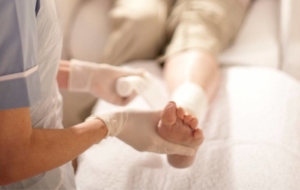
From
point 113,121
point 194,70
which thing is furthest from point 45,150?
point 194,70

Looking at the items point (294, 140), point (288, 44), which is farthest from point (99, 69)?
point (288, 44)

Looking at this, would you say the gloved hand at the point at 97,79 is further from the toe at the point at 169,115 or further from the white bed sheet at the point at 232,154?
the toe at the point at 169,115

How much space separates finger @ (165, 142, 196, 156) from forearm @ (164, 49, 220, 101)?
0.27 m

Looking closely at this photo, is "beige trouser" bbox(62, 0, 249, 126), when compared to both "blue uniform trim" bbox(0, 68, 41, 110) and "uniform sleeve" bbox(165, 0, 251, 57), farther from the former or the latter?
"blue uniform trim" bbox(0, 68, 41, 110)

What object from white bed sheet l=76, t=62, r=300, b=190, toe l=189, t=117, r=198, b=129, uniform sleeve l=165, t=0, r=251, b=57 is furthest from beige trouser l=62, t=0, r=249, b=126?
toe l=189, t=117, r=198, b=129

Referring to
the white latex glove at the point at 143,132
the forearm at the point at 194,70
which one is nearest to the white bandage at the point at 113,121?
the white latex glove at the point at 143,132

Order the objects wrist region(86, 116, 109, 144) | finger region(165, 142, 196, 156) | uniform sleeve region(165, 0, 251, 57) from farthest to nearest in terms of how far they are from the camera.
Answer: uniform sleeve region(165, 0, 251, 57)
finger region(165, 142, 196, 156)
wrist region(86, 116, 109, 144)

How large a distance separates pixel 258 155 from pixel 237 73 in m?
0.35

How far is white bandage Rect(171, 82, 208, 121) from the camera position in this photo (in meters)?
0.92

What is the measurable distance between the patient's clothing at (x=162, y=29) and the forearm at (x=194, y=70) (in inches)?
1.2

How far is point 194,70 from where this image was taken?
3.57 feet

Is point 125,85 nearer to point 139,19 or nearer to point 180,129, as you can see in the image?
point 180,129

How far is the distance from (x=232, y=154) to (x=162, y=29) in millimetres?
564

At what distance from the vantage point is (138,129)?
0.78 m
